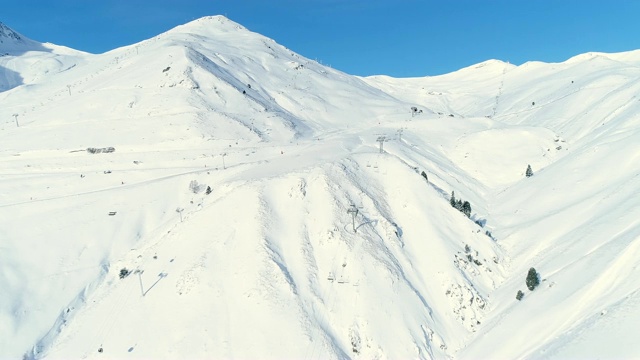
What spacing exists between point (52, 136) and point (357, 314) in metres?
79.2

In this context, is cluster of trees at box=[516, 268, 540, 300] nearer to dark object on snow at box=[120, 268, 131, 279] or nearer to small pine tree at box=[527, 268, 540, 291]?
small pine tree at box=[527, 268, 540, 291]

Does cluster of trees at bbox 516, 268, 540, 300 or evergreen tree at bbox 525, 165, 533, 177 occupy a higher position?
evergreen tree at bbox 525, 165, 533, 177

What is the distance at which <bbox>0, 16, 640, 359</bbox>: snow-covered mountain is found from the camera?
3853cm

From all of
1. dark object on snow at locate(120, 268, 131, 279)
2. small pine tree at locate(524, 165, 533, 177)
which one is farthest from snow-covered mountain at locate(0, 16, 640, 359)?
small pine tree at locate(524, 165, 533, 177)

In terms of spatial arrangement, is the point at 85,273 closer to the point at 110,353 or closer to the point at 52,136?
the point at 110,353

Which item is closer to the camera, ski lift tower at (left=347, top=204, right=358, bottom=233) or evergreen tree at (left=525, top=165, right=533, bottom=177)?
ski lift tower at (left=347, top=204, right=358, bottom=233)

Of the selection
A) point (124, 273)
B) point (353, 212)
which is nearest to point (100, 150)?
point (124, 273)

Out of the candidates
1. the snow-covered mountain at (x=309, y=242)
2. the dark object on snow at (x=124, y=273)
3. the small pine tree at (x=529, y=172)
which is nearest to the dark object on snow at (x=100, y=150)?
the snow-covered mountain at (x=309, y=242)

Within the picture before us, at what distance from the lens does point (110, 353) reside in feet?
127

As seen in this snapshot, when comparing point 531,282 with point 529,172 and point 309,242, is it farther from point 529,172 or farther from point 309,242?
point 529,172

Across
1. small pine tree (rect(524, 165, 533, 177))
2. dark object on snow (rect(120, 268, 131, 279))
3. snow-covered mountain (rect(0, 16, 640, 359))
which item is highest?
small pine tree (rect(524, 165, 533, 177))

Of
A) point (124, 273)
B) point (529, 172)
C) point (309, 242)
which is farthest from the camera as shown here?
point (529, 172)

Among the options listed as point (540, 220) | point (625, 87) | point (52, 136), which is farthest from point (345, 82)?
point (540, 220)

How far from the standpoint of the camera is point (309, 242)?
4878 centimetres
